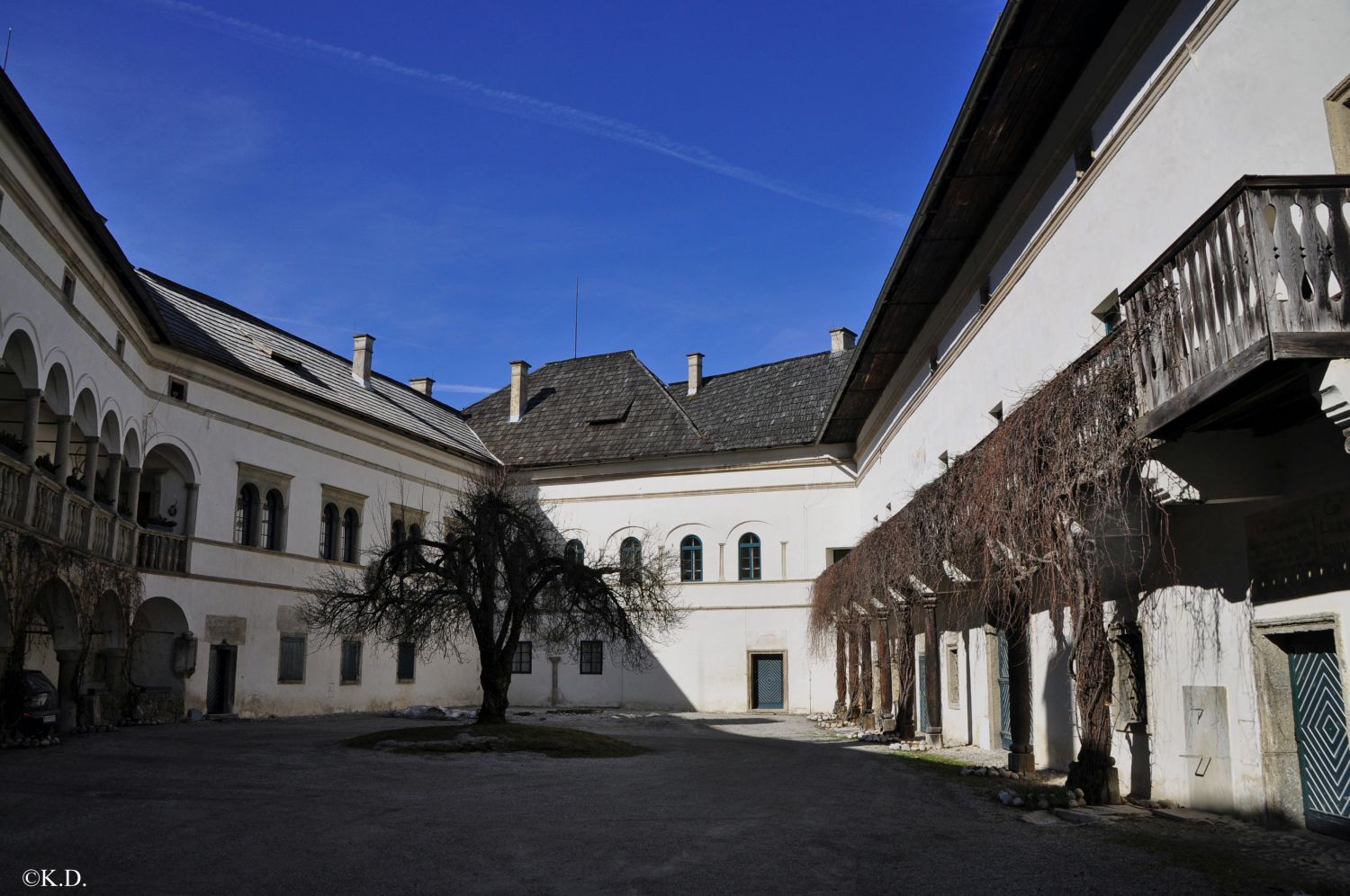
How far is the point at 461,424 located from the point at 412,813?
34.6 metres

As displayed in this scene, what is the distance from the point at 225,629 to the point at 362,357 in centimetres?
1301

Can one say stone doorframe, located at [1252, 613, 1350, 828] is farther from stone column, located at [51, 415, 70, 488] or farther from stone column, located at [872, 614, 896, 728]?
stone column, located at [51, 415, 70, 488]

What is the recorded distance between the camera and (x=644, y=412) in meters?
41.8

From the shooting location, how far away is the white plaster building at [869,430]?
8680mm

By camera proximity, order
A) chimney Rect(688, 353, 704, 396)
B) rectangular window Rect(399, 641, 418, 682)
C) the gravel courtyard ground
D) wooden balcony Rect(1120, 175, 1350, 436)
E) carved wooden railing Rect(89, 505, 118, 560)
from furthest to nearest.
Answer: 1. chimney Rect(688, 353, 704, 396)
2. rectangular window Rect(399, 641, 418, 682)
3. carved wooden railing Rect(89, 505, 118, 560)
4. the gravel courtyard ground
5. wooden balcony Rect(1120, 175, 1350, 436)

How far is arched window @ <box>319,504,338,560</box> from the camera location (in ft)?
108

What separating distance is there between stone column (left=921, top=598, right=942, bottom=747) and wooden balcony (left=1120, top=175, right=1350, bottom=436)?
1157 cm

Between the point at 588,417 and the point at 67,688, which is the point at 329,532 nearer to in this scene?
the point at 588,417

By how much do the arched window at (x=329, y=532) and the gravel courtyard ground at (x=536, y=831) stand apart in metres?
16.2

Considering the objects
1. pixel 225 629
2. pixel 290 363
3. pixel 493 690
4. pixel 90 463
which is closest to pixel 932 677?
pixel 493 690

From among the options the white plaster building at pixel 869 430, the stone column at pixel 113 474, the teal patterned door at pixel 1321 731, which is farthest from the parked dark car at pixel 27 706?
the teal patterned door at pixel 1321 731
